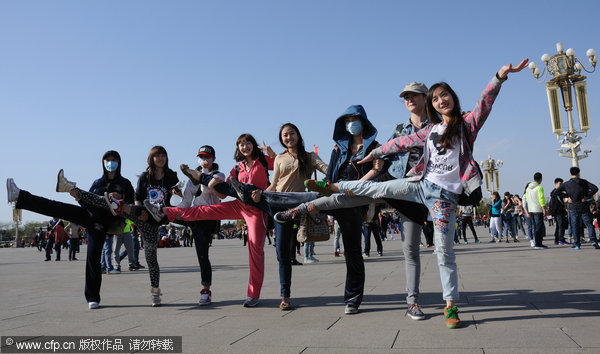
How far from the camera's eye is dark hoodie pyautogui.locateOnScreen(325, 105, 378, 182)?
14.7 ft

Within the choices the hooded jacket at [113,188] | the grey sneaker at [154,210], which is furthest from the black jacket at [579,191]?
the hooded jacket at [113,188]

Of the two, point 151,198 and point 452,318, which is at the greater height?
point 151,198

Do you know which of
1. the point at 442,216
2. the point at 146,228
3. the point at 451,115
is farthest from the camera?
the point at 146,228

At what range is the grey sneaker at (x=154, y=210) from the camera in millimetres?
5004

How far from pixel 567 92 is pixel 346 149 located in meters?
34.8

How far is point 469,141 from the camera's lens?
12.1ft

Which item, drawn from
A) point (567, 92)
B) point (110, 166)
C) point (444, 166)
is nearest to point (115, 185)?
point (110, 166)

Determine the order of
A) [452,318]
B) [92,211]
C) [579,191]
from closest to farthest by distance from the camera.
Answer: [452,318], [92,211], [579,191]

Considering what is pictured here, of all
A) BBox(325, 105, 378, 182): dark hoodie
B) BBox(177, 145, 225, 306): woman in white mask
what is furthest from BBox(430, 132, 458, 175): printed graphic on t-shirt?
BBox(177, 145, 225, 306): woman in white mask

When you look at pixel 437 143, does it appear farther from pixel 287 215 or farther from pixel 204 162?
pixel 204 162

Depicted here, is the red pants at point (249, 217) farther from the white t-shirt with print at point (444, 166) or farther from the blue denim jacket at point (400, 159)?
the white t-shirt with print at point (444, 166)

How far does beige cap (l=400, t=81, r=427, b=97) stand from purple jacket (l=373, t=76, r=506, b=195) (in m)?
0.53

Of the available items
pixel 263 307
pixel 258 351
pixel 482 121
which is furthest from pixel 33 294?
pixel 482 121

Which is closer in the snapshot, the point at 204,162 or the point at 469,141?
the point at 469,141
